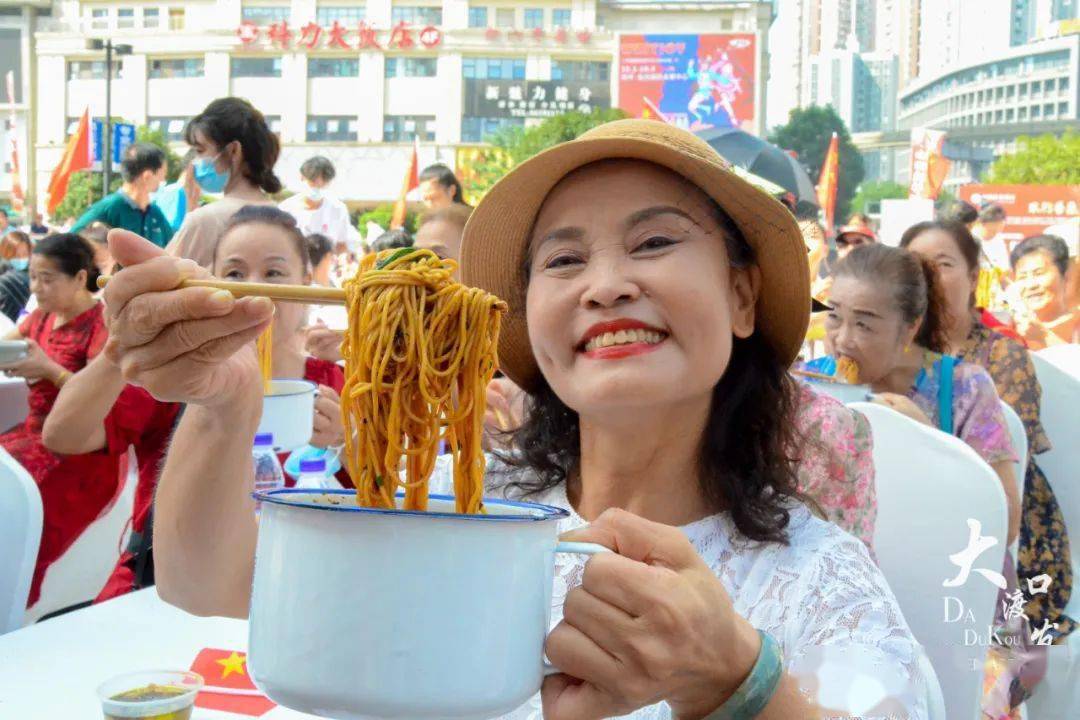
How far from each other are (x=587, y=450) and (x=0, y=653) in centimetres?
100

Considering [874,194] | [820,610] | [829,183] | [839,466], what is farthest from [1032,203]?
[874,194]

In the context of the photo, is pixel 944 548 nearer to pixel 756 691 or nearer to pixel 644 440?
pixel 644 440

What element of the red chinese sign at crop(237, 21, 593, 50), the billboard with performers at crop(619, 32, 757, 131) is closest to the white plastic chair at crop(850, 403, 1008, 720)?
the billboard with performers at crop(619, 32, 757, 131)

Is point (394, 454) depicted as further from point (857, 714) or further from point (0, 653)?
point (0, 653)

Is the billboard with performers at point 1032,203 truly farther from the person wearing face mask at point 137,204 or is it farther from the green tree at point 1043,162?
the green tree at point 1043,162

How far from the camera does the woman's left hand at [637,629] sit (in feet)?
3.13

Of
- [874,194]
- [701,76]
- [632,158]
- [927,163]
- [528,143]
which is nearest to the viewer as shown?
[632,158]

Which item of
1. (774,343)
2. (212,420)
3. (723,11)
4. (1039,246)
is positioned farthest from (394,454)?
(723,11)

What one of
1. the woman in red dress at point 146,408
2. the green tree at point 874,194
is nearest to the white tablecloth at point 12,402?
the woman in red dress at point 146,408

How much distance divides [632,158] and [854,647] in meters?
0.76

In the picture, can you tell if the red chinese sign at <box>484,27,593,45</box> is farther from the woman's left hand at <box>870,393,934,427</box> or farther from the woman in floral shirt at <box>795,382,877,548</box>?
the woman in floral shirt at <box>795,382,877,548</box>

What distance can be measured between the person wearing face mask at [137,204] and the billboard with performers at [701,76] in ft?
154

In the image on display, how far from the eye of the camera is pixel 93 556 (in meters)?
3.36

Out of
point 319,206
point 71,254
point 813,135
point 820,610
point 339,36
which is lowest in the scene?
point 820,610
